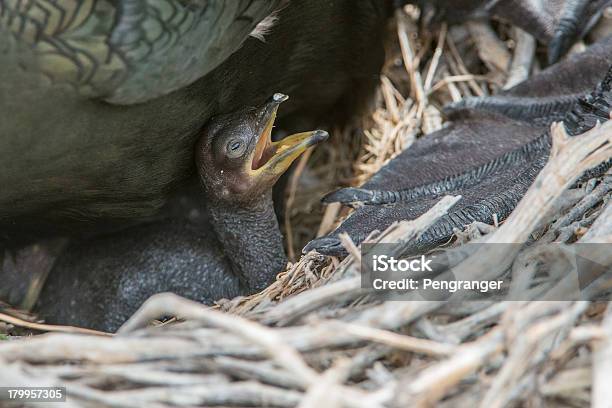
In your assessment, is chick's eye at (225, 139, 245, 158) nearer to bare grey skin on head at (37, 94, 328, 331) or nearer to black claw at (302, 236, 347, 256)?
bare grey skin on head at (37, 94, 328, 331)

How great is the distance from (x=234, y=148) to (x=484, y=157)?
646mm

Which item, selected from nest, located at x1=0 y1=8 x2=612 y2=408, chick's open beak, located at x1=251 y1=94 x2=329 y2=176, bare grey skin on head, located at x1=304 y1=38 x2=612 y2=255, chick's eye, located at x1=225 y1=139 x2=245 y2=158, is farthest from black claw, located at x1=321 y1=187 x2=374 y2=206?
nest, located at x1=0 y1=8 x2=612 y2=408

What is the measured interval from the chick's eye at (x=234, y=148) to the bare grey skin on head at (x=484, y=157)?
0.81 feet

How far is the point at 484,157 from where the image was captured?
79.9 inches

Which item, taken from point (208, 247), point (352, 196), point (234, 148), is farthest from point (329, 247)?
point (208, 247)

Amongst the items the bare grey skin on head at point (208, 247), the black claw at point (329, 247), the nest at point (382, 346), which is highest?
the nest at point (382, 346)

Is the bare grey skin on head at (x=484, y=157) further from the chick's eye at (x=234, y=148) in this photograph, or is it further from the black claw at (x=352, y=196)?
the chick's eye at (x=234, y=148)

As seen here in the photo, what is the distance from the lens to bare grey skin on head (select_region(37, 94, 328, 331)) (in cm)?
196

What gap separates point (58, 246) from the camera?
7.47ft

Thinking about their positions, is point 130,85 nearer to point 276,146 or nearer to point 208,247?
point 276,146

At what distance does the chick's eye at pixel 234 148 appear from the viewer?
1.90 metres

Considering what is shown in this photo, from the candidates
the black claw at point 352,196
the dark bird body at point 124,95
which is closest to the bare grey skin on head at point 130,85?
the dark bird body at point 124,95

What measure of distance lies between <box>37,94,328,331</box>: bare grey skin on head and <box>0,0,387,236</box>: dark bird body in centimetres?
9

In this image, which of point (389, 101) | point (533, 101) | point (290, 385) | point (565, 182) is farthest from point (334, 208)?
point (290, 385)
